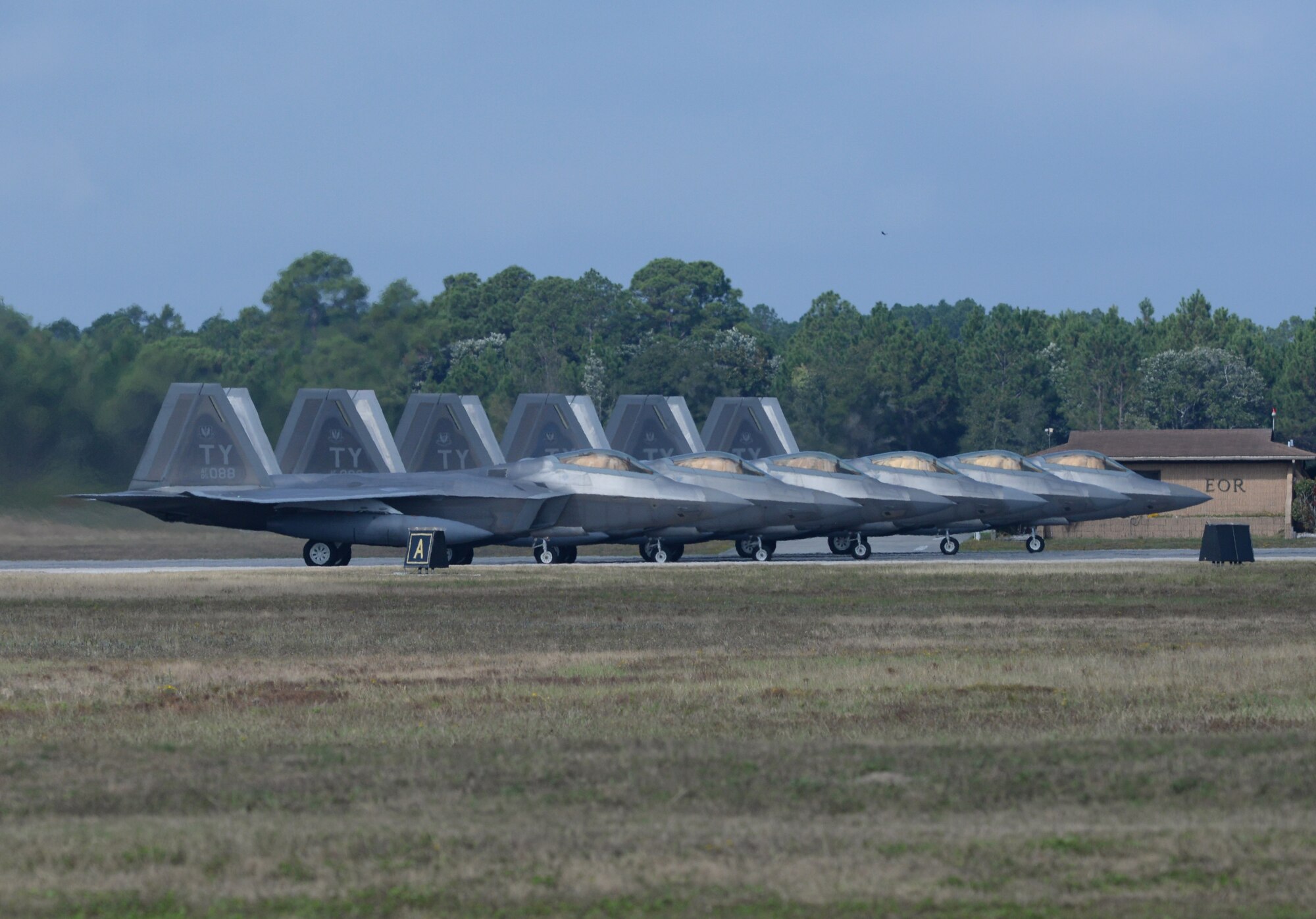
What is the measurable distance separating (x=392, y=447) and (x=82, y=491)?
7.86 m

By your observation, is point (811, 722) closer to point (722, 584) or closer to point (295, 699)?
point (295, 699)

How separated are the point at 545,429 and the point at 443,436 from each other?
339cm

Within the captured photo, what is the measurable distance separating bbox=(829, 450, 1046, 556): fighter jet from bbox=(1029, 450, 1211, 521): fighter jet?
221 cm

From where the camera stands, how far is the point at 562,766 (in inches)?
389

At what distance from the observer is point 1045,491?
43.6 metres

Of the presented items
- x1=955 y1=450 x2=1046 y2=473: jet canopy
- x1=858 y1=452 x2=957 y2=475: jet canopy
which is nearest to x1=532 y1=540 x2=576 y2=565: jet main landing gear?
x1=858 y1=452 x2=957 y2=475: jet canopy

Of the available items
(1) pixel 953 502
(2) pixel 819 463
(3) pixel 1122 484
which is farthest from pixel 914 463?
(3) pixel 1122 484

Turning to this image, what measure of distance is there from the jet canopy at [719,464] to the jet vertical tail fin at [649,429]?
27.7 feet

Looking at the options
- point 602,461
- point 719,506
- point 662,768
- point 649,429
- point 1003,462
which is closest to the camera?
point 662,768

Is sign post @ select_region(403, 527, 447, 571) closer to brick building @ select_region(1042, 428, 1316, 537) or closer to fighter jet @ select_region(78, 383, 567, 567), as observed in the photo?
fighter jet @ select_region(78, 383, 567, 567)

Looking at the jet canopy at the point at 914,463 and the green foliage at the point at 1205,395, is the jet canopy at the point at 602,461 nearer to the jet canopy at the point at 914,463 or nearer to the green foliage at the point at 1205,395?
the jet canopy at the point at 914,463

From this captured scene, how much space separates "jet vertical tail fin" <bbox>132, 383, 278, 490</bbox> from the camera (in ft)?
131

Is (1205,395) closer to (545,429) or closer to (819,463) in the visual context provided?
(545,429)

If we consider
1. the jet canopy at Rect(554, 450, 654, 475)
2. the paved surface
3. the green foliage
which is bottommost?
the paved surface
